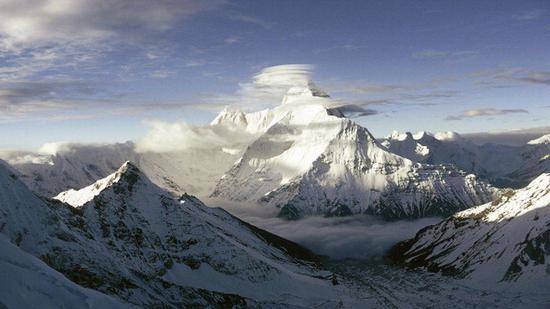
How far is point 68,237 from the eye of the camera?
19988 centimetres

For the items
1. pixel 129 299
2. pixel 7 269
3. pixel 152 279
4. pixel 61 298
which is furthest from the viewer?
pixel 152 279

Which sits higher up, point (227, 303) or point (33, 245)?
point (33, 245)

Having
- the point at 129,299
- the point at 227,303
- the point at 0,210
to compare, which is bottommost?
the point at 227,303

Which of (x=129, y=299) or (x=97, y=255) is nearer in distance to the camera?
(x=129, y=299)

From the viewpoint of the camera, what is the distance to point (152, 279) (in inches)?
7643

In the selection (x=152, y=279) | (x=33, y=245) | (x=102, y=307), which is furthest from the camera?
(x=152, y=279)

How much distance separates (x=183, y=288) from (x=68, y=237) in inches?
1942

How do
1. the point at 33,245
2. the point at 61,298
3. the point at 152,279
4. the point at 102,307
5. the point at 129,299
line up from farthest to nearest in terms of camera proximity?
1. the point at 152,279
2. the point at 33,245
3. the point at 129,299
4. the point at 102,307
5. the point at 61,298

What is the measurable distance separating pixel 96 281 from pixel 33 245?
3441cm

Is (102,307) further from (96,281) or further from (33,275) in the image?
(96,281)

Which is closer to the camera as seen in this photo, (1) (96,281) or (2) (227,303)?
(1) (96,281)

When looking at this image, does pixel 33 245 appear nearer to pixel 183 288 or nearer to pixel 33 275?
pixel 183 288

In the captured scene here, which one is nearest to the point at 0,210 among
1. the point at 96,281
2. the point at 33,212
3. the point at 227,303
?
the point at 33,212

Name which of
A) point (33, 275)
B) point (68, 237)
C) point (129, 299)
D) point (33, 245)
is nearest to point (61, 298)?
point (33, 275)
